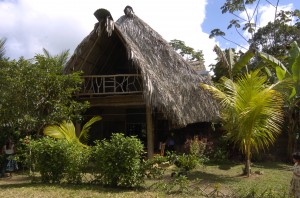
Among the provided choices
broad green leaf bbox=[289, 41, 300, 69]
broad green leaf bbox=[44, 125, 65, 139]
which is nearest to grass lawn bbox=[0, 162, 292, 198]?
broad green leaf bbox=[44, 125, 65, 139]

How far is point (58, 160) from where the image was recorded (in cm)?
805

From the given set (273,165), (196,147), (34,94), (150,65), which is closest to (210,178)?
(196,147)

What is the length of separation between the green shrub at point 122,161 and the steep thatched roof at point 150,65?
3.51 meters

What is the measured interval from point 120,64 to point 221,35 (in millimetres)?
7948

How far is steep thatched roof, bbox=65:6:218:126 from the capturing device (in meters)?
11.4

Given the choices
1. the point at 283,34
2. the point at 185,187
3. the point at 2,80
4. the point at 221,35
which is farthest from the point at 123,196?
the point at 283,34

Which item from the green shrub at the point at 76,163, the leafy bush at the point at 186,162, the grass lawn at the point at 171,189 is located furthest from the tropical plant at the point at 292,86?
the green shrub at the point at 76,163

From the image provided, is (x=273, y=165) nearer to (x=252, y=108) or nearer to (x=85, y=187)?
(x=252, y=108)

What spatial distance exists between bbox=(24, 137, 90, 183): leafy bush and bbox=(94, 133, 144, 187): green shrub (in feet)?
1.83

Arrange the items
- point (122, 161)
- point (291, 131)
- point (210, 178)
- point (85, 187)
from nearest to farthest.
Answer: point (122, 161) < point (85, 187) < point (210, 178) < point (291, 131)

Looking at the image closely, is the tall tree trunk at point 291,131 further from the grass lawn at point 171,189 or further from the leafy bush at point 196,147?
the grass lawn at point 171,189

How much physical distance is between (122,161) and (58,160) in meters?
1.52

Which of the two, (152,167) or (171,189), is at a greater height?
(152,167)

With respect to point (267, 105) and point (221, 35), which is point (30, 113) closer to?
point (267, 105)
